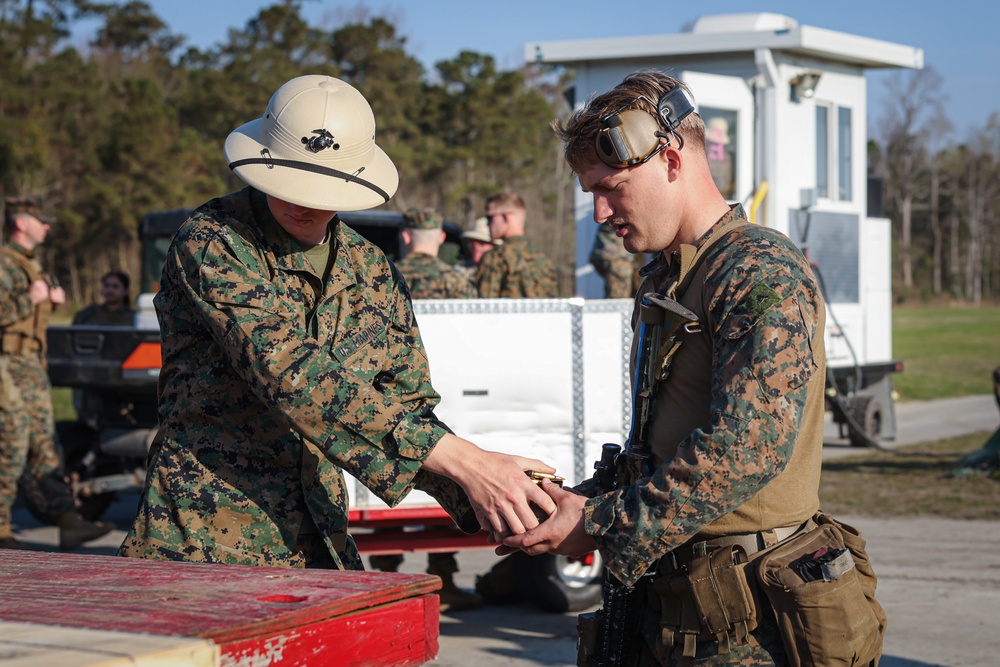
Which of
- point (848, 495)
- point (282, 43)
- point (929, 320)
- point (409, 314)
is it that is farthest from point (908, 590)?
point (929, 320)

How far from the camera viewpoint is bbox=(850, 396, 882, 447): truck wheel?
42.3 feet

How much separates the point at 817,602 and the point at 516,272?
5.58 metres

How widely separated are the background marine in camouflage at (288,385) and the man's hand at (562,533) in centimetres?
6

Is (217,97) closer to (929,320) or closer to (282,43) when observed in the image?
(282,43)

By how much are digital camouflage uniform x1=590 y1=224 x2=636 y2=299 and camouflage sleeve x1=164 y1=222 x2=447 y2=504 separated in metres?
5.97

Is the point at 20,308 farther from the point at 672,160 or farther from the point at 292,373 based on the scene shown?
the point at 672,160

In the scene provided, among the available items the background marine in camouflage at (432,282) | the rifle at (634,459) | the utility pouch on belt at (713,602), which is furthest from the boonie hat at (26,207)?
the utility pouch on belt at (713,602)

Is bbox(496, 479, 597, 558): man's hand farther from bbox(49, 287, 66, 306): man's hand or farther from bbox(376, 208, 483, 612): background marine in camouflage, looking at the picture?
bbox(49, 287, 66, 306): man's hand

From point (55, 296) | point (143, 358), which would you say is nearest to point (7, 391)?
Answer: point (55, 296)

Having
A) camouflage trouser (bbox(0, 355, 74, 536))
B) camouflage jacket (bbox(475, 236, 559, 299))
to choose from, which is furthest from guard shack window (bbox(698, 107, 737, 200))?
camouflage trouser (bbox(0, 355, 74, 536))

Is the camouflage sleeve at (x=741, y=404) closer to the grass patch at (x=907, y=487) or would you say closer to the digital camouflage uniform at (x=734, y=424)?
the digital camouflage uniform at (x=734, y=424)

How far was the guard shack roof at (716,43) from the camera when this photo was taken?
35.4 feet

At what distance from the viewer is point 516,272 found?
766cm

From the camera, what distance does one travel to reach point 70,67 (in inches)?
1535
